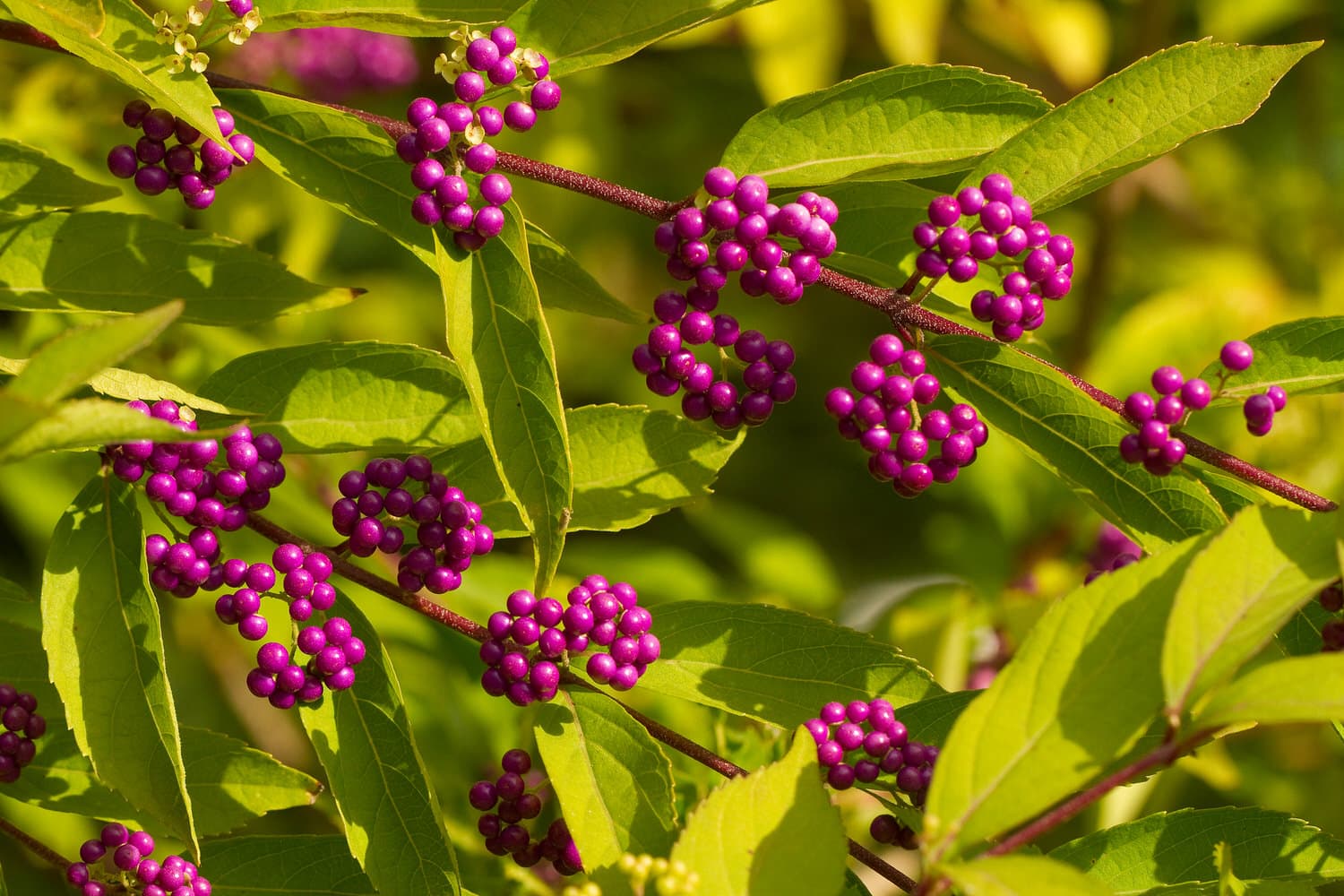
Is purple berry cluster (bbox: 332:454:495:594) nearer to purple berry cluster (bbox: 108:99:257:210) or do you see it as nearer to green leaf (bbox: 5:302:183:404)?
purple berry cluster (bbox: 108:99:257:210)

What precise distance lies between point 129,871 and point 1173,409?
4.59 ft

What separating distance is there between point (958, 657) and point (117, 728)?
197 cm

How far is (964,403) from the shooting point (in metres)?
1.72

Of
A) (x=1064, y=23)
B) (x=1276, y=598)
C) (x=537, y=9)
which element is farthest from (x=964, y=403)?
(x=1064, y=23)

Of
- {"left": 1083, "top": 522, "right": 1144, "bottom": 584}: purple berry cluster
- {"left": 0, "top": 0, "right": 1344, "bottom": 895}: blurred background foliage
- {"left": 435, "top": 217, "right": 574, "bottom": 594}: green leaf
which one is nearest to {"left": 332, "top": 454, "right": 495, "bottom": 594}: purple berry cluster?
{"left": 435, "top": 217, "right": 574, "bottom": 594}: green leaf

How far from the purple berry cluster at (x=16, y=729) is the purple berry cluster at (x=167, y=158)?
0.69 meters

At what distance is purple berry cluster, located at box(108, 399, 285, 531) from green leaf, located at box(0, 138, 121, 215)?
33 cm

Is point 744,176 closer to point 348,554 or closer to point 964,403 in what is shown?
point 964,403

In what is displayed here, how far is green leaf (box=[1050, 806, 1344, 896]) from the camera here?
169 cm

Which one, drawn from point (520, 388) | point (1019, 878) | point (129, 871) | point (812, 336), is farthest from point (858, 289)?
point (812, 336)

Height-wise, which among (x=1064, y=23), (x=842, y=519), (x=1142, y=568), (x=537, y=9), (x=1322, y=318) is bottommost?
(x=842, y=519)

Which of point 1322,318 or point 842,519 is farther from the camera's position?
point 842,519

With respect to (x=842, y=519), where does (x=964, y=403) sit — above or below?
above

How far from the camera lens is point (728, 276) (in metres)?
1.70
